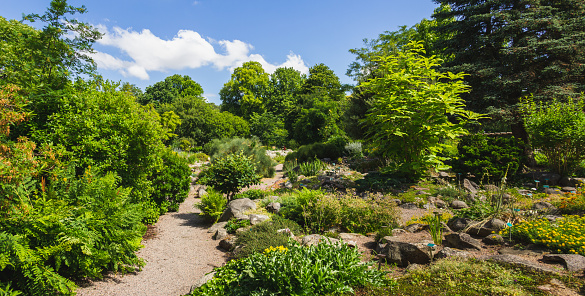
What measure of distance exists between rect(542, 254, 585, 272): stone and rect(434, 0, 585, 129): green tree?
7593mm

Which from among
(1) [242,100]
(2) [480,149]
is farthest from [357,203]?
(1) [242,100]

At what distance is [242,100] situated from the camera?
116 ft

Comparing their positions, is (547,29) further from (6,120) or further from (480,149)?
(6,120)

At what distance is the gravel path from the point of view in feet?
12.5

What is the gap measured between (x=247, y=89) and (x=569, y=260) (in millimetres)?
34927

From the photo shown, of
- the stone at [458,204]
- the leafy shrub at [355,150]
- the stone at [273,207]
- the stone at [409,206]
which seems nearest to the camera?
the stone at [458,204]

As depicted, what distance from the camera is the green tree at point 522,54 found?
9.55 meters

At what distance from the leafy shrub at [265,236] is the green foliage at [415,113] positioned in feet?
11.7

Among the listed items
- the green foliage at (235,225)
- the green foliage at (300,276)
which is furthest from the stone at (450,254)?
the green foliage at (235,225)

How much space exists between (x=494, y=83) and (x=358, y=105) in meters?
6.07

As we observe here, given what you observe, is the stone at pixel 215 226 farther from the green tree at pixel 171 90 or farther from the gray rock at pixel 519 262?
the green tree at pixel 171 90

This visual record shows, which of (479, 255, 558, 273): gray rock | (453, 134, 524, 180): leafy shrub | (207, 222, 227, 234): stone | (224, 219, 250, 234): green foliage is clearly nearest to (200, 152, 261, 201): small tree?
(207, 222, 227, 234): stone

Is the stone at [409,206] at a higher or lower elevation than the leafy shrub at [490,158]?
lower

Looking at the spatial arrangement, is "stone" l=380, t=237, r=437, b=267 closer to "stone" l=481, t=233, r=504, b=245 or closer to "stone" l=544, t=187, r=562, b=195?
"stone" l=481, t=233, r=504, b=245
